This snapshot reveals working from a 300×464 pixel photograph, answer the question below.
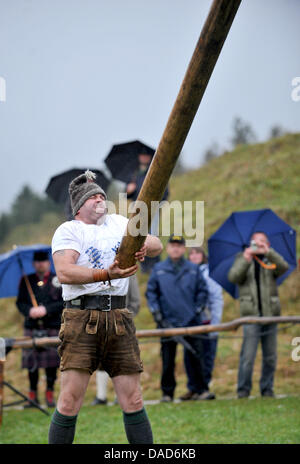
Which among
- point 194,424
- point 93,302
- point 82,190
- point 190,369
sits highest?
point 82,190

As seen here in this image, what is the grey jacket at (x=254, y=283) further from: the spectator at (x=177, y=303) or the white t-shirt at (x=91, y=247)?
the white t-shirt at (x=91, y=247)

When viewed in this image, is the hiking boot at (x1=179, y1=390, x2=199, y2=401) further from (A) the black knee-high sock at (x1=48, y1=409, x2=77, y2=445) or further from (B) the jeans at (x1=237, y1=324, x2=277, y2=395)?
(A) the black knee-high sock at (x1=48, y1=409, x2=77, y2=445)

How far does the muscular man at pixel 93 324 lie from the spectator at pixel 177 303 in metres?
3.94

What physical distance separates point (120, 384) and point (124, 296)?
57 centimetres

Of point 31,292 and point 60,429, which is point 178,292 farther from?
point 60,429

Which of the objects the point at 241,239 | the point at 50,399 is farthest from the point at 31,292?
the point at 241,239

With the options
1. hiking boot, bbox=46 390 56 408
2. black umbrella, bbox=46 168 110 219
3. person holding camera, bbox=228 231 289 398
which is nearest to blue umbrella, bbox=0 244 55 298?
black umbrella, bbox=46 168 110 219

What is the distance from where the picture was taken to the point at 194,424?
239 inches

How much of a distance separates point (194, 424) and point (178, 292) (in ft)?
6.91

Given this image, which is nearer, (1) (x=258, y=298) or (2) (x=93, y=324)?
(2) (x=93, y=324)

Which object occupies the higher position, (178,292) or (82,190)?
(82,190)

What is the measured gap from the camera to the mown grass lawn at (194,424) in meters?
5.40
